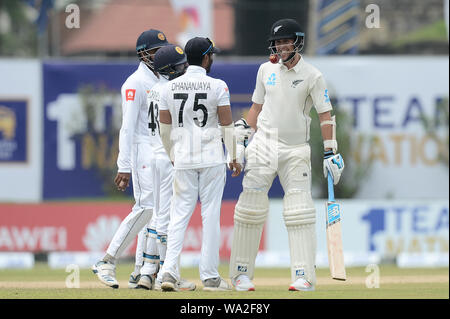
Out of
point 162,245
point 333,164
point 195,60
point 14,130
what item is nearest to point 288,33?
point 195,60

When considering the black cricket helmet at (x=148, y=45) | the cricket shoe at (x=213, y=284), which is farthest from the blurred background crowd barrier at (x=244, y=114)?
the cricket shoe at (x=213, y=284)

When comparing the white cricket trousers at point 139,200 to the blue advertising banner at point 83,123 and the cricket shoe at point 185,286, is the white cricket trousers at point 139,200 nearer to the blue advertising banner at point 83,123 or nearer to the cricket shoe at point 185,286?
the cricket shoe at point 185,286

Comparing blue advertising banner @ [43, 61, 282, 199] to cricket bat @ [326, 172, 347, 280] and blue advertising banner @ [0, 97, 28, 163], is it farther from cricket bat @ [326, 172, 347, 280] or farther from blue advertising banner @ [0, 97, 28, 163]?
cricket bat @ [326, 172, 347, 280]

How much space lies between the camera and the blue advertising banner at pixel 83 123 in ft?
66.5

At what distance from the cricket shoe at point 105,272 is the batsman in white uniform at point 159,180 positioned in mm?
290

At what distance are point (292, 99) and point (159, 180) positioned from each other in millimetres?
1408

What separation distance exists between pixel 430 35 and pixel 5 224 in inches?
500

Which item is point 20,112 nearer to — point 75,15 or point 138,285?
point 75,15

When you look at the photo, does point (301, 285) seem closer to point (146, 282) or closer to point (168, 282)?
point (168, 282)

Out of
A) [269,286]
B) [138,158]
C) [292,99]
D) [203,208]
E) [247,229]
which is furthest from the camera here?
[269,286]

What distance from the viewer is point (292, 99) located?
9.38 m

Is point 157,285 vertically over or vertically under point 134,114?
under

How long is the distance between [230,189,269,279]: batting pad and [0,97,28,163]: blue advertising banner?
11601mm
